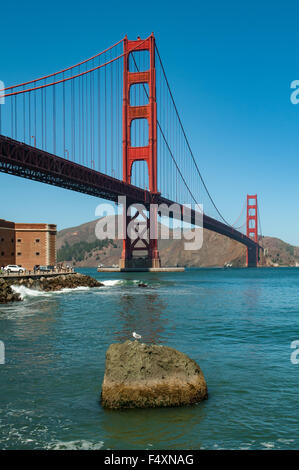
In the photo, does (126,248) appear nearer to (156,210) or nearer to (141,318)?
(156,210)

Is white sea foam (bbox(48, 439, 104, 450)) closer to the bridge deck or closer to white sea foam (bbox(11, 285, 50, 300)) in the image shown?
white sea foam (bbox(11, 285, 50, 300))

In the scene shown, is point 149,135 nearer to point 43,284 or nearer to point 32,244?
point 32,244

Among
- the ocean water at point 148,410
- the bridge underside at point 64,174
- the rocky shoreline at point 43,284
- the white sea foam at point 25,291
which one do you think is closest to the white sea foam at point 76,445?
the ocean water at point 148,410

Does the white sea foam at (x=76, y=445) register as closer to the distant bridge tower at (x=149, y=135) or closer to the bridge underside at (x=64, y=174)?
the bridge underside at (x=64, y=174)

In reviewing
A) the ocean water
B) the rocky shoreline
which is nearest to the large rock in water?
the ocean water
